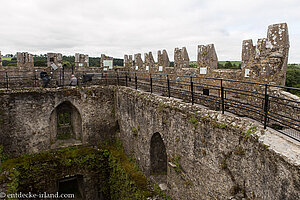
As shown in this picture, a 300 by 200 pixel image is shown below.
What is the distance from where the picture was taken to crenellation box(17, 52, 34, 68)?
516 inches

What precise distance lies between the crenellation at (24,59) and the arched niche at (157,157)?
31.8 ft

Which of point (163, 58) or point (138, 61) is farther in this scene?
point (138, 61)

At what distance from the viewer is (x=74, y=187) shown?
45.9ft

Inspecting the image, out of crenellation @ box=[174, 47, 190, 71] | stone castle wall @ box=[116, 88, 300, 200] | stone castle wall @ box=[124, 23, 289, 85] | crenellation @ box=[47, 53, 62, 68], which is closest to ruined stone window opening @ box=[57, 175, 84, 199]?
stone castle wall @ box=[116, 88, 300, 200]

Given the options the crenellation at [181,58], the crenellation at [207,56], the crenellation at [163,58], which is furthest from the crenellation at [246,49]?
the crenellation at [163,58]

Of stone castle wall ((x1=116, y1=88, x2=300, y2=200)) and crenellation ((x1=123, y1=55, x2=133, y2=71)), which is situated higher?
crenellation ((x1=123, y1=55, x2=133, y2=71))

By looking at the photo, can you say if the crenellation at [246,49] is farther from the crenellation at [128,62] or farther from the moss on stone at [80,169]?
the crenellation at [128,62]

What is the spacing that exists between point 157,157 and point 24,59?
1020cm

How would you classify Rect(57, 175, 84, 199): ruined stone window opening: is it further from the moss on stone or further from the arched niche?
the arched niche

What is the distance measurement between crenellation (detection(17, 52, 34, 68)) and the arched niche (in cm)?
969

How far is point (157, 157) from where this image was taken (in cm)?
955

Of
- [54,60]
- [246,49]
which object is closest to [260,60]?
[246,49]

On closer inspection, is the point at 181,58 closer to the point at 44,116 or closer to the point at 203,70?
the point at 203,70

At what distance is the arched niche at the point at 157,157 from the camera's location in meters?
9.25
